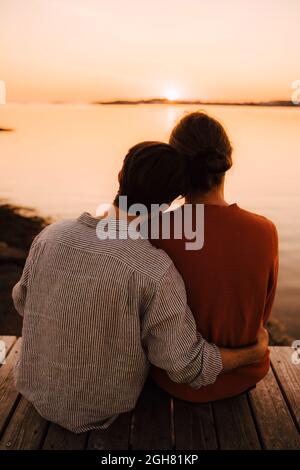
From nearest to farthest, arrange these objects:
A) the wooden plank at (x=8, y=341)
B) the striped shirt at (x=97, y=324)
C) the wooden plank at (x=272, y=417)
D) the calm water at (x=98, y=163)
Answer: the striped shirt at (x=97, y=324)
the wooden plank at (x=272, y=417)
the wooden plank at (x=8, y=341)
the calm water at (x=98, y=163)

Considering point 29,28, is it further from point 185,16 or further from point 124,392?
point 124,392

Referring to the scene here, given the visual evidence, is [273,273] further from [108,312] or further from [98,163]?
[98,163]

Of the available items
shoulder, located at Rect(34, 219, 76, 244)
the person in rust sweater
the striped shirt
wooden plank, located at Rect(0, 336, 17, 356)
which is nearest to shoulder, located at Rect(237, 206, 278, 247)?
the person in rust sweater

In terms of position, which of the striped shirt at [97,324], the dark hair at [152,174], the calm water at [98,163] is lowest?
the calm water at [98,163]

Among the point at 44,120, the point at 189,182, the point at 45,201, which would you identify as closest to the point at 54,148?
the point at 44,120

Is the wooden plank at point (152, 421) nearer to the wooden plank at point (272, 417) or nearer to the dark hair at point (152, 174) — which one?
the wooden plank at point (272, 417)

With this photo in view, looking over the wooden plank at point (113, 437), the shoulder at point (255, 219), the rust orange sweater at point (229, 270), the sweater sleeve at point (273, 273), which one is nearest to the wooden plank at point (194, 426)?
the wooden plank at point (113, 437)

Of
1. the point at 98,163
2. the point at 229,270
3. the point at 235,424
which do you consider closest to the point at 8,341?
the point at 235,424

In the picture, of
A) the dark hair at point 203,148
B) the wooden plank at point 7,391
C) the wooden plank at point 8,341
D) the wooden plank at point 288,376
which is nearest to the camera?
the dark hair at point 203,148

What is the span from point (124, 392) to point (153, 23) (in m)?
3.54

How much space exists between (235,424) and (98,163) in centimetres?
680

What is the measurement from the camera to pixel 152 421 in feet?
5.71

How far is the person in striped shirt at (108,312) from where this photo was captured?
4.63 ft
